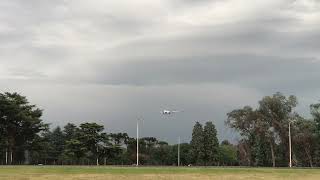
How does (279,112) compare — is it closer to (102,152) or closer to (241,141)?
(241,141)

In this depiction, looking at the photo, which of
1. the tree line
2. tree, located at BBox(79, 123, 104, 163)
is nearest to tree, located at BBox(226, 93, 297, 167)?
the tree line

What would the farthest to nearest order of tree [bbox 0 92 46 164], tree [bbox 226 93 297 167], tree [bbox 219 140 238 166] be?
tree [bbox 219 140 238 166], tree [bbox 226 93 297 167], tree [bbox 0 92 46 164]

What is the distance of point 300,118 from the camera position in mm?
113875

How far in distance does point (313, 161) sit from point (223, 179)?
220 ft

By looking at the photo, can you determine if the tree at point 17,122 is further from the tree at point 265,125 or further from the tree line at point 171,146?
the tree at point 265,125

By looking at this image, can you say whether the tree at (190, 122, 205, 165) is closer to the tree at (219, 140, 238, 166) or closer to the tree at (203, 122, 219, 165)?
the tree at (203, 122, 219, 165)

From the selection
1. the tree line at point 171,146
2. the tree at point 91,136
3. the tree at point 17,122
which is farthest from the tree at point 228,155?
the tree at point 17,122

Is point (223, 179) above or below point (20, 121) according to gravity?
below

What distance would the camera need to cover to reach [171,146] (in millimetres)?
132750

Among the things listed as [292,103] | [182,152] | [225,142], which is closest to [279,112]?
[292,103]

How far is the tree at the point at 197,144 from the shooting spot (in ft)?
387

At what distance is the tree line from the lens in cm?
10194

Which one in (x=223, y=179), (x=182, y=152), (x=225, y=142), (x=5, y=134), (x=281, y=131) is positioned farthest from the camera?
(x=225, y=142)

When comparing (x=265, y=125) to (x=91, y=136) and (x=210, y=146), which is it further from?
(x=91, y=136)
